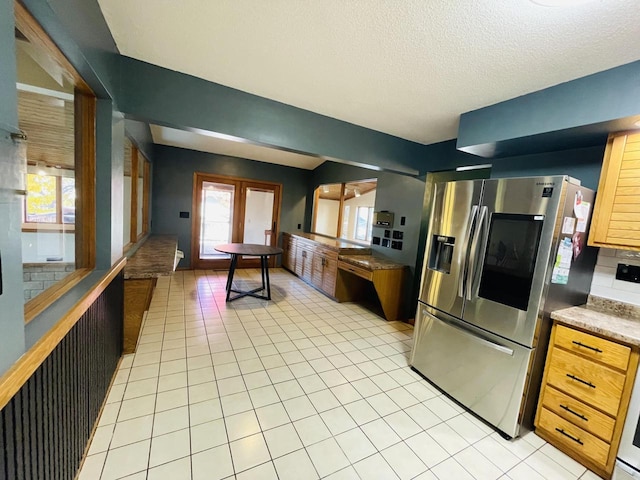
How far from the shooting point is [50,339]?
97cm

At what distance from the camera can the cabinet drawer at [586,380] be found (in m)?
1.53

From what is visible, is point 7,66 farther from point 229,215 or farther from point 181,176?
point 229,215

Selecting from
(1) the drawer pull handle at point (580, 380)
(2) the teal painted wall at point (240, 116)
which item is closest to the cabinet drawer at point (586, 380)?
(1) the drawer pull handle at point (580, 380)

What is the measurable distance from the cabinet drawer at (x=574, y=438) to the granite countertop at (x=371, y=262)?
2.06 meters

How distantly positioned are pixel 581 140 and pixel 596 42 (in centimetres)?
79

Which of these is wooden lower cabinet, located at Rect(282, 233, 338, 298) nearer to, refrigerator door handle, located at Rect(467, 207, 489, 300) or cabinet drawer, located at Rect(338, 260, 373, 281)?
cabinet drawer, located at Rect(338, 260, 373, 281)

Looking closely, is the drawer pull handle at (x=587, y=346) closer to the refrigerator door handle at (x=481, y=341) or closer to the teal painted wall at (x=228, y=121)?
the refrigerator door handle at (x=481, y=341)

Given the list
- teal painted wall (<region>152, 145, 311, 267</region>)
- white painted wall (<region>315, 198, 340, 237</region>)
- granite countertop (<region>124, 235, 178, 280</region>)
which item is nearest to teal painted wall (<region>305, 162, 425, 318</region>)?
teal painted wall (<region>152, 145, 311, 267</region>)

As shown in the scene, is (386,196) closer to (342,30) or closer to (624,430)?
(342,30)

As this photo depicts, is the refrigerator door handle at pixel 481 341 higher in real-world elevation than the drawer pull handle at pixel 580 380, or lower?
higher

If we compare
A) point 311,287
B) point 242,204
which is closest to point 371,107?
point 311,287

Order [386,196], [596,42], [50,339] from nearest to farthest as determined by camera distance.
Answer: [50,339] → [596,42] → [386,196]

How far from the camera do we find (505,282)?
1.83 metres

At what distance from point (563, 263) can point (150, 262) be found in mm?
3502
